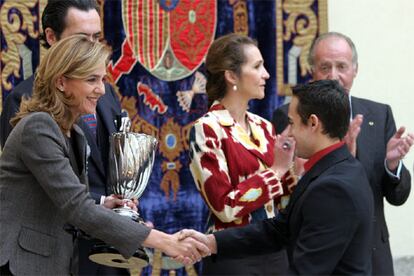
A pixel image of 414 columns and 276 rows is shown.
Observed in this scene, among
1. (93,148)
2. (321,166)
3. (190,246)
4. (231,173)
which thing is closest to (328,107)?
(321,166)

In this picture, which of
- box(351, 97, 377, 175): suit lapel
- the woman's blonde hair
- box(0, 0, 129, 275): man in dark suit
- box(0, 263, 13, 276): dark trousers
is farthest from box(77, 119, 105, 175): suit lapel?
box(351, 97, 377, 175): suit lapel

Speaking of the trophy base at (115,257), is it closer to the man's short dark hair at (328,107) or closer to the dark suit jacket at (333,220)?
the dark suit jacket at (333,220)

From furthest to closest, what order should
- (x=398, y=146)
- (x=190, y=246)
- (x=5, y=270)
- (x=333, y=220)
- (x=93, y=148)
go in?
1. (x=398, y=146)
2. (x=93, y=148)
3. (x=190, y=246)
4. (x=5, y=270)
5. (x=333, y=220)

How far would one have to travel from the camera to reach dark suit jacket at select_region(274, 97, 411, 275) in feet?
15.2

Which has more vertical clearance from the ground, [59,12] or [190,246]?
[59,12]

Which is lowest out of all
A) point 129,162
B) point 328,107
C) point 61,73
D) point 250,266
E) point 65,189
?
point 250,266

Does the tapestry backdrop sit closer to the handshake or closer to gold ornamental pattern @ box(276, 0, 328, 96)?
gold ornamental pattern @ box(276, 0, 328, 96)

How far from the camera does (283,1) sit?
5.93m

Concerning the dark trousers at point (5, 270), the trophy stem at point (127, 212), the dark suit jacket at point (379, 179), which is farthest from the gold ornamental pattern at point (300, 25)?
the dark trousers at point (5, 270)

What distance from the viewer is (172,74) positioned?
5.85m

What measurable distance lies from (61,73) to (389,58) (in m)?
2.92

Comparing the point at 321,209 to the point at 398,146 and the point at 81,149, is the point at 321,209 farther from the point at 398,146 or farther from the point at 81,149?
the point at 398,146

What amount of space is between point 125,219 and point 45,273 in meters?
0.35

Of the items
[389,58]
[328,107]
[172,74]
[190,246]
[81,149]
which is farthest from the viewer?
[389,58]
